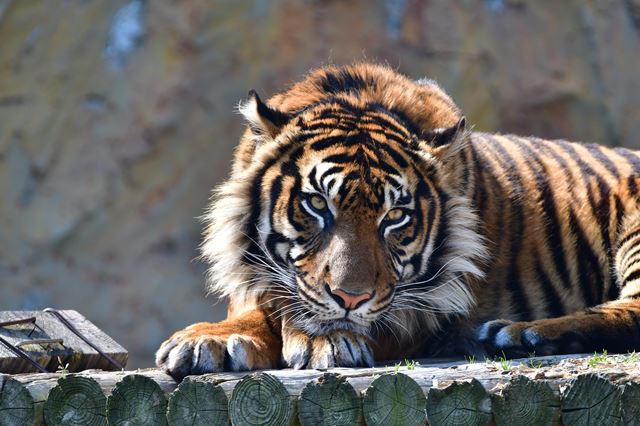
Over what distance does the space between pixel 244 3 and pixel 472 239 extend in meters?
5.53

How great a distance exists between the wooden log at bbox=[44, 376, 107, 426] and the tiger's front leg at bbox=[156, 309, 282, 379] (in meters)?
0.39

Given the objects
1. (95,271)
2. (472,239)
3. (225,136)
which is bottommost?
(472,239)

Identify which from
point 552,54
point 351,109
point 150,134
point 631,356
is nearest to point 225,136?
point 150,134

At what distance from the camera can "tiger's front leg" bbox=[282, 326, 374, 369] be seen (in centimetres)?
355

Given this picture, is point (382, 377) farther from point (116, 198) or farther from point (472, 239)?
point (116, 198)

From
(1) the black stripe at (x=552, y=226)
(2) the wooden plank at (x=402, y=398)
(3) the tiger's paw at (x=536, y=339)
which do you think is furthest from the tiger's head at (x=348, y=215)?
(2) the wooden plank at (x=402, y=398)

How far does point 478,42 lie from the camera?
30.9 ft

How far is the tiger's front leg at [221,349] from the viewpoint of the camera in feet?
11.0

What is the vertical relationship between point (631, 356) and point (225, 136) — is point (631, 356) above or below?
below

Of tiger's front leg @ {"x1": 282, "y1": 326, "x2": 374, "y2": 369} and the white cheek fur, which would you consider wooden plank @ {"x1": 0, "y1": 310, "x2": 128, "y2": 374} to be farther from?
the white cheek fur

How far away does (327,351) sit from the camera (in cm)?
357

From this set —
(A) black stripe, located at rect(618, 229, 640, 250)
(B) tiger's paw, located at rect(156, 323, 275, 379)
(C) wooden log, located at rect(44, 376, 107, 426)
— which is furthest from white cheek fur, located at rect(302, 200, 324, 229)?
(A) black stripe, located at rect(618, 229, 640, 250)

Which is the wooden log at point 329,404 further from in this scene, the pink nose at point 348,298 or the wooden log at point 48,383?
the pink nose at point 348,298

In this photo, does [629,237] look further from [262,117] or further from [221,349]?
[221,349]
